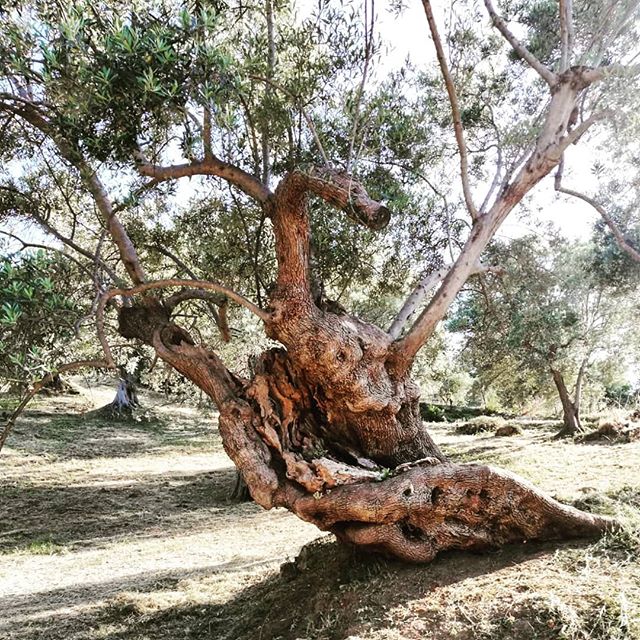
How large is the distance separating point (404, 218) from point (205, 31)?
4238mm

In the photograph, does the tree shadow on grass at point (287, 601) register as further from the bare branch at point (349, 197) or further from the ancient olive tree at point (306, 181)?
the bare branch at point (349, 197)

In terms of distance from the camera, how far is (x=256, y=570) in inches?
266

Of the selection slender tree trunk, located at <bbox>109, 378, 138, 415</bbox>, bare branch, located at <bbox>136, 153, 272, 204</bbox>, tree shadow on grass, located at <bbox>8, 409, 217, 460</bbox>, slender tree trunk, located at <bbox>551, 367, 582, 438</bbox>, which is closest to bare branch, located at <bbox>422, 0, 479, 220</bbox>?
bare branch, located at <bbox>136, 153, 272, 204</bbox>

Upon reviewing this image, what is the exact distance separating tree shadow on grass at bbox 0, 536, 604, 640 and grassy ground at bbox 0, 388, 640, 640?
2cm

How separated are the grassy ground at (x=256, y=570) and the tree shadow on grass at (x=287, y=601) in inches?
0.7

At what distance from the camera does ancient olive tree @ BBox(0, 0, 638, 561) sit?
4.28 meters

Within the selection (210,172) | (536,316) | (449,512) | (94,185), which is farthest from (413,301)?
(536,316)

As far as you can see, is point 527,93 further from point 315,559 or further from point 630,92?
point 315,559

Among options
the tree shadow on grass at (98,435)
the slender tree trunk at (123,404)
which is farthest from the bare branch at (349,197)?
the slender tree trunk at (123,404)

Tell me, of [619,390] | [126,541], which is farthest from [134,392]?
[619,390]

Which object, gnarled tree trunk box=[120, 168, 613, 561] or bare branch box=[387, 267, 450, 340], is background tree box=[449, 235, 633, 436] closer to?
bare branch box=[387, 267, 450, 340]

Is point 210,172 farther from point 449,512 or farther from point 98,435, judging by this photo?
point 98,435

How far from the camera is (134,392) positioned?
21.8m

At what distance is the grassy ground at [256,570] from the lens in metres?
3.82
